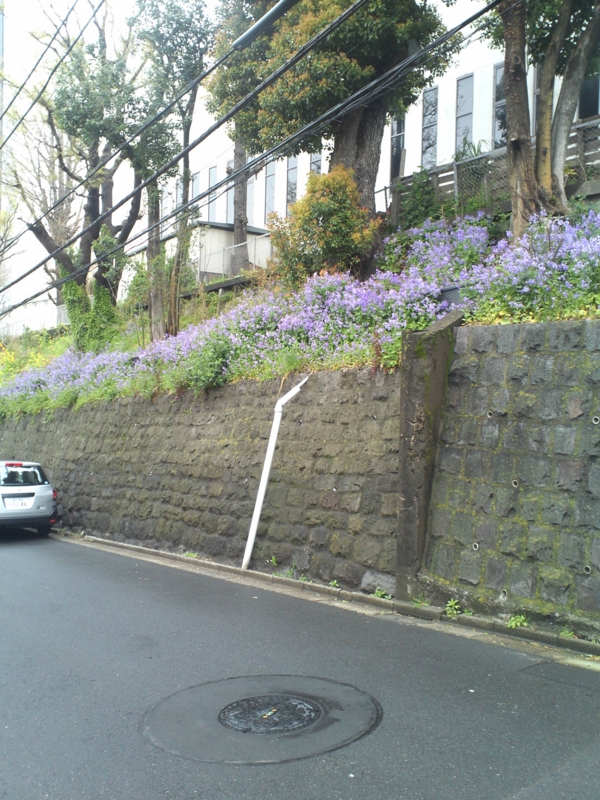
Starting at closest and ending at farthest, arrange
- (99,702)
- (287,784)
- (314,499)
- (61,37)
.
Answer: (287,784), (99,702), (314,499), (61,37)

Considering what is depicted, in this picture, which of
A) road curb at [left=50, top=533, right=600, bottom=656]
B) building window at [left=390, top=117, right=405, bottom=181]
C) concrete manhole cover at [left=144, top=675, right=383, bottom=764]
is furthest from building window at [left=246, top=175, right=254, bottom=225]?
concrete manhole cover at [left=144, top=675, right=383, bottom=764]

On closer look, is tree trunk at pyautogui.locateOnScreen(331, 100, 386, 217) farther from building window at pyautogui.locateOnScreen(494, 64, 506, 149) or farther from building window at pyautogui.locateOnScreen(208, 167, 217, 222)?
building window at pyautogui.locateOnScreen(208, 167, 217, 222)

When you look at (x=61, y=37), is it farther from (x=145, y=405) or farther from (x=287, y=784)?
(x=287, y=784)

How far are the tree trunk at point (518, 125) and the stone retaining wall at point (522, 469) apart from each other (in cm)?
459

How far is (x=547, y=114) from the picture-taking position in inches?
514

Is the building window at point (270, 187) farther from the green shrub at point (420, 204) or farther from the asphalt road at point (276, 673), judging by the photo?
the asphalt road at point (276, 673)

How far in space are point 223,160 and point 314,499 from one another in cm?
2561

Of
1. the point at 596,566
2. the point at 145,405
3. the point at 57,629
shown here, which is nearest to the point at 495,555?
the point at 596,566

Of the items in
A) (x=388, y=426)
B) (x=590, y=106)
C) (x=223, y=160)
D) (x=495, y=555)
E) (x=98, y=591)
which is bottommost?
(x=98, y=591)

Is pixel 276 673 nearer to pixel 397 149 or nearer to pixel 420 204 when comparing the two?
pixel 420 204

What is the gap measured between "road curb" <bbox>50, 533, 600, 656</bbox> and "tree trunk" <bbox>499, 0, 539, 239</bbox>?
255 inches

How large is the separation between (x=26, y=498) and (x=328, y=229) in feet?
28.8

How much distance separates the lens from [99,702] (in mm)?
5359

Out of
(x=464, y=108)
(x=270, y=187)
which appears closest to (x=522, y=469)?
(x=464, y=108)
